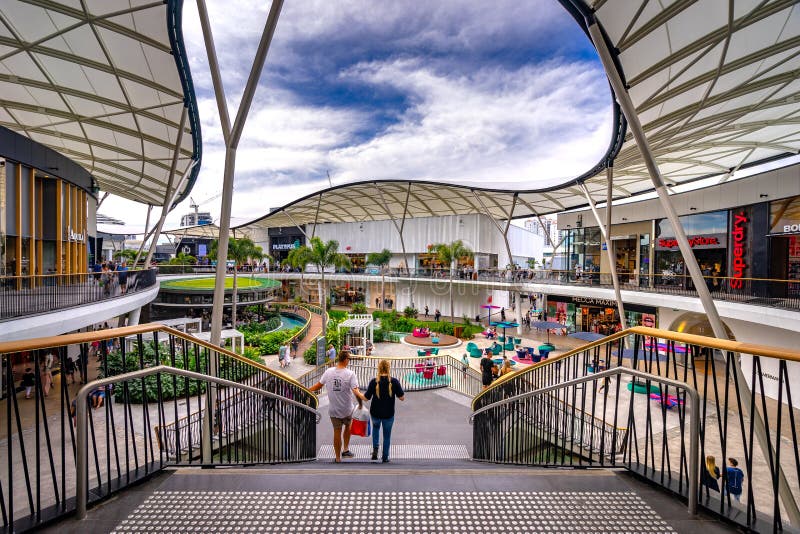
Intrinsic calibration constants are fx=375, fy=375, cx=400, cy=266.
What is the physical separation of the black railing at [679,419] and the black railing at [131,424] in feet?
12.0

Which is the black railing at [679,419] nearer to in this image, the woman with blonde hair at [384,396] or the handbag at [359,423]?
the woman with blonde hair at [384,396]

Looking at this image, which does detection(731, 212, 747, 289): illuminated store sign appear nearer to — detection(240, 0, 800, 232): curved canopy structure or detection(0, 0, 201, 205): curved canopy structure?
detection(240, 0, 800, 232): curved canopy structure

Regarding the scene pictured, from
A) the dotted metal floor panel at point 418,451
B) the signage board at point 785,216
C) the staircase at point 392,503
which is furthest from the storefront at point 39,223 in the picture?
the signage board at point 785,216

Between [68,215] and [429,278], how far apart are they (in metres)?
26.7

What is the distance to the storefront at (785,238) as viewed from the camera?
1658 centimetres

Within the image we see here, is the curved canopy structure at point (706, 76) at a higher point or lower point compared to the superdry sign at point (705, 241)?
higher

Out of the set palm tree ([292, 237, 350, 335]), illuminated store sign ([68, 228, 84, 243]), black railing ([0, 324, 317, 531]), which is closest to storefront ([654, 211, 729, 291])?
black railing ([0, 324, 317, 531])

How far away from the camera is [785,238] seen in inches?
690

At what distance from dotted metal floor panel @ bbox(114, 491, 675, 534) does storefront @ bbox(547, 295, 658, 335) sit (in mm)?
25623

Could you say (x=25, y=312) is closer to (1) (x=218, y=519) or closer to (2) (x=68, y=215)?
(1) (x=218, y=519)

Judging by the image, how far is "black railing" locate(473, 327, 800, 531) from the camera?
2.66 m

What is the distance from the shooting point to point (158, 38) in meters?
11.3

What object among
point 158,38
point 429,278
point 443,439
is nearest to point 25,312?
point 158,38

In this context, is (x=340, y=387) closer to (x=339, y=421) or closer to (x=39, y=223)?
(x=339, y=421)
